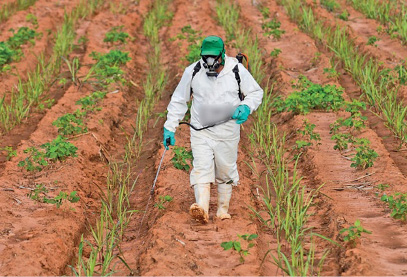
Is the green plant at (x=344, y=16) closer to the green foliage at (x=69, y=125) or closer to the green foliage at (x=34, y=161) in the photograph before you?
the green foliage at (x=69, y=125)

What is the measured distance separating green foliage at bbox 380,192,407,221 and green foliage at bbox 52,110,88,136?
132 inches

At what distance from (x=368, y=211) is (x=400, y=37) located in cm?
581

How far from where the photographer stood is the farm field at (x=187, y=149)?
5.18 metres

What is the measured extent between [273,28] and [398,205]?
21.3 ft

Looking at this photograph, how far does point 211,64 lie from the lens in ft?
18.1

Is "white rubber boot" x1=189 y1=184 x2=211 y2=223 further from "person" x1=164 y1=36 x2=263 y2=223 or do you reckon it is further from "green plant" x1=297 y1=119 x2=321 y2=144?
"green plant" x1=297 y1=119 x2=321 y2=144

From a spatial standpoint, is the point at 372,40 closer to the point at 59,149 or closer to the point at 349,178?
the point at 349,178

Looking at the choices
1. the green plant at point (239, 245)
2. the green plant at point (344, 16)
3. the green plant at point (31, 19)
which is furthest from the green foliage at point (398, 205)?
the green plant at point (31, 19)

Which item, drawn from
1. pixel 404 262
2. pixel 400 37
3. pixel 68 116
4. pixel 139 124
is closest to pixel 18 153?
pixel 68 116

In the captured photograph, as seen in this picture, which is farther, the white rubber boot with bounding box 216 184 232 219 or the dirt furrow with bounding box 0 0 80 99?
the dirt furrow with bounding box 0 0 80 99

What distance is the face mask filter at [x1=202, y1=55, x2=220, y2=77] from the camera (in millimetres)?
5504

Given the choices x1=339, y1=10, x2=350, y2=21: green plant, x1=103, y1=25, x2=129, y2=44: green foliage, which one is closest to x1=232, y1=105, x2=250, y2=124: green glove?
x1=103, y1=25, x2=129, y2=44: green foliage

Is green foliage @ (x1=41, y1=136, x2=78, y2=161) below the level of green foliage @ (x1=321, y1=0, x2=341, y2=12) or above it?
above

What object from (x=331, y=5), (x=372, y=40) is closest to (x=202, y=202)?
(x=372, y=40)
